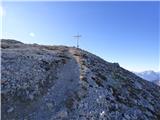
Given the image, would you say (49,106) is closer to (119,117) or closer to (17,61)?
(119,117)

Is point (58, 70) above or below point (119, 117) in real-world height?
above

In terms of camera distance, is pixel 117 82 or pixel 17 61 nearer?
pixel 17 61

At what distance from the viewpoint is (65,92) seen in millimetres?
30672

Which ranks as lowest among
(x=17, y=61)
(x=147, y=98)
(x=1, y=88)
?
(x=147, y=98)

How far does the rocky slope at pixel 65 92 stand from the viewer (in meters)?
27.0

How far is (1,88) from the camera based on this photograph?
2894 centimetres

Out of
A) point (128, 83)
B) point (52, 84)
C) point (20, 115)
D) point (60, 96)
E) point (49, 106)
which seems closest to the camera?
point (20, 115)

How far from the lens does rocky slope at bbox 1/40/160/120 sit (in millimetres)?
26984

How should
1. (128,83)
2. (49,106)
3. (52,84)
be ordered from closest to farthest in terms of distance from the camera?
(49,106), (52,84), (128,83)

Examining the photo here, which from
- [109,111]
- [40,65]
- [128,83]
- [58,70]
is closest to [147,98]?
[128,83]

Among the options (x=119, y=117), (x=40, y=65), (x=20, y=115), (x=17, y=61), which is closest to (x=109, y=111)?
(x=119, y=117)

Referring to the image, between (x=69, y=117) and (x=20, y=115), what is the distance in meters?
5.41

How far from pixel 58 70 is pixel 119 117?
12.6 m

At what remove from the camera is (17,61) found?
35375mm
